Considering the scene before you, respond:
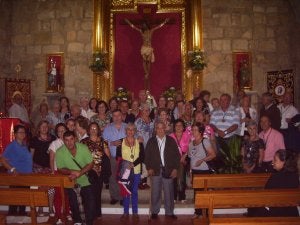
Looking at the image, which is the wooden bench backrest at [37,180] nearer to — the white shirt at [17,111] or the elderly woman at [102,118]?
the elderly woman at [102,118]

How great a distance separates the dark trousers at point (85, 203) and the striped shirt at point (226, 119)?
3.09 meters

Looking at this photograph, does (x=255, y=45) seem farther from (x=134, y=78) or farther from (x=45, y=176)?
(x=45, y=176)

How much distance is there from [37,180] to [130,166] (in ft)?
4.93

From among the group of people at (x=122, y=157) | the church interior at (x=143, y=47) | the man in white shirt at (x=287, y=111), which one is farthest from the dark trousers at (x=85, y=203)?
the church interior at (x=143, y=47)

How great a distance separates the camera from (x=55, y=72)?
39.8 feet

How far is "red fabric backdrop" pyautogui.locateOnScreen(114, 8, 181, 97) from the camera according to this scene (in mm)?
→ 12492

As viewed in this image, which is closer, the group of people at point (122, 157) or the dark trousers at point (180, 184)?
A: the group of people at point (122, 157)

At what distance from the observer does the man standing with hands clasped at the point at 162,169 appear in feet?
20.5

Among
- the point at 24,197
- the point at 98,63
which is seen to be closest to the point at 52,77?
the point at 98,63

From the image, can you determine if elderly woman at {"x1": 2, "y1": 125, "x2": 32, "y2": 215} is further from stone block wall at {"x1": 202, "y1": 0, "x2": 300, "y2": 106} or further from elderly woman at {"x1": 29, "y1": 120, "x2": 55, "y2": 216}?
stone block wall at {"x1": 202, "y1": 0, "x2": 300, "y2": 106}

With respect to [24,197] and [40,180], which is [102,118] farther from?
[24,197]

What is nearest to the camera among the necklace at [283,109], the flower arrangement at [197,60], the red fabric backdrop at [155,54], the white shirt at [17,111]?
the necklace at [283,109]

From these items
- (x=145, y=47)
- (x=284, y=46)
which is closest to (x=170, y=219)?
(x=145, y=47)

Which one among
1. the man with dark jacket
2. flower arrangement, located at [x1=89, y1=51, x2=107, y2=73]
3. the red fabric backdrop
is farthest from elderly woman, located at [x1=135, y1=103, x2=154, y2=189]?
the red fabric backdrop
